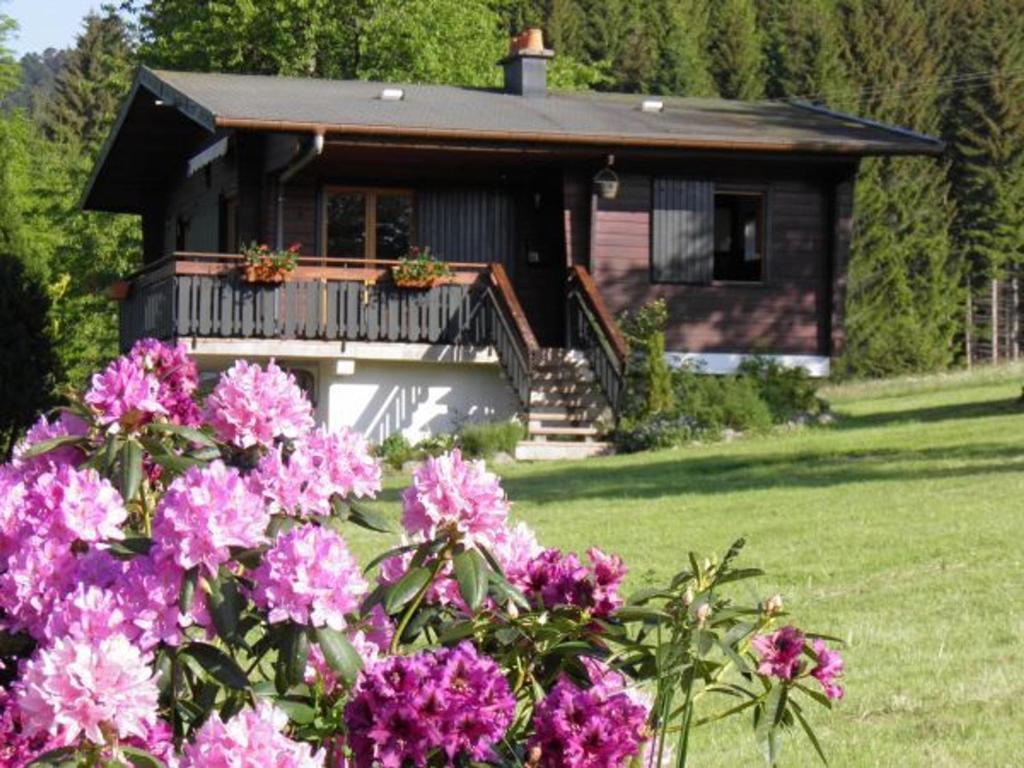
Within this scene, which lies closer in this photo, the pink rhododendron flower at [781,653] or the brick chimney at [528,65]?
the pink rhododendron flower at [781,653]

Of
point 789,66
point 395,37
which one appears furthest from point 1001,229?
point 395,37

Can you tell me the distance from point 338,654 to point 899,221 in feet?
235

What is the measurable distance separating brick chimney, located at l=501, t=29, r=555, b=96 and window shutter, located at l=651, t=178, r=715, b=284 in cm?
370

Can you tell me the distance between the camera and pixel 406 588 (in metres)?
4.07

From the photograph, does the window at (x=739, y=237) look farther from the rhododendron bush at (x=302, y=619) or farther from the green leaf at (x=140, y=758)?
the green leaf at (x=140, y=758)

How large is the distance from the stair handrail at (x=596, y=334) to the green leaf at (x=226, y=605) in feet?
64.0

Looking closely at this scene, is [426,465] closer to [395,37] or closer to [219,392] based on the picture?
[219,392]

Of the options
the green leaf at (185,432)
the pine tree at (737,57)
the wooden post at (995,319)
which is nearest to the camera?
the green leaf at (185,432)

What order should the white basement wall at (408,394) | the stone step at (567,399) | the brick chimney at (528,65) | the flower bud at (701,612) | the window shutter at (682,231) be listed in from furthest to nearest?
the brick chimney at (528,65) < the window shutter at (682,231) < the white basement wall at (408,394) < the stone step at (567,399) < the flower bud at (701,612)

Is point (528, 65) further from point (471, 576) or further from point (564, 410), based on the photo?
point (471, 576)

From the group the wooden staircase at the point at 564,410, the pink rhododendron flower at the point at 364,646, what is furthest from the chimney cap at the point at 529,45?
the pink rhododendron flower at the point at 364,646

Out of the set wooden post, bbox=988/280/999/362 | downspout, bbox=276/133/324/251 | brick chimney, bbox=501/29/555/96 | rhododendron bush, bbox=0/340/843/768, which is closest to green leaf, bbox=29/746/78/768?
rhododendron bush, bbox=0/340/843/768

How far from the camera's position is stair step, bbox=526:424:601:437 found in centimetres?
2320

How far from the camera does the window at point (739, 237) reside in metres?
26.6
